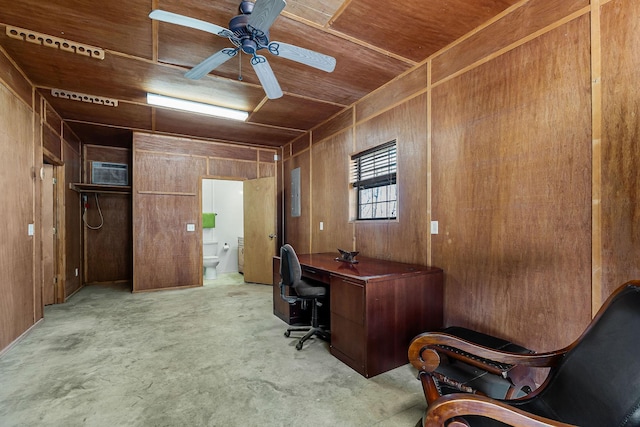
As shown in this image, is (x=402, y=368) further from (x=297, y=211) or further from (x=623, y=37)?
(x=297, y=211)

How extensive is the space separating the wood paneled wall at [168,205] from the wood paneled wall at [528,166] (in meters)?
3.83

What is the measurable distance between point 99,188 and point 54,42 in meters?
3.41

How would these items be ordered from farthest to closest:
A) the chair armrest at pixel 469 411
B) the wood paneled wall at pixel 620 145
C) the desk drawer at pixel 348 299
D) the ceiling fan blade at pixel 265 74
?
the ceiling fan blade at pixel 265 74 → the desk drawer at pixel 348 299 → the wood paneled wall at pixel 620 145 → the chair armrest at pixel 469 411

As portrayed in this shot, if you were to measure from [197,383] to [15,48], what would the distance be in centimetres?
332

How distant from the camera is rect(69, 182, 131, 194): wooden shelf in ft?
16.1

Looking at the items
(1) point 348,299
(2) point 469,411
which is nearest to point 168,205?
(1) point 348,299

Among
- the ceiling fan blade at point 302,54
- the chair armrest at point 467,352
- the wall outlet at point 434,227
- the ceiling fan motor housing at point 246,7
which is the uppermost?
the ceiling fan motor housing at point 246,7

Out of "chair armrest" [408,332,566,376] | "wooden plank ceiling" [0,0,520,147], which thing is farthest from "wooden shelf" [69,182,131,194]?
"chair armrest" [408,332,566,376]

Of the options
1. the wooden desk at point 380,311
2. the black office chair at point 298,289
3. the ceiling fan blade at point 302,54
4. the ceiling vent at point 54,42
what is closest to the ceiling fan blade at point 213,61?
the ceiling fan blade at point 302,54

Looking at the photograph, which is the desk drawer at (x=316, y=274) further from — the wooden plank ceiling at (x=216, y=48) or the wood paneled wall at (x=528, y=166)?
the wooden plank ceiling at (x=216, y=48)

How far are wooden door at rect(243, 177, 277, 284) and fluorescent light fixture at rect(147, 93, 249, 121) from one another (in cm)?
163

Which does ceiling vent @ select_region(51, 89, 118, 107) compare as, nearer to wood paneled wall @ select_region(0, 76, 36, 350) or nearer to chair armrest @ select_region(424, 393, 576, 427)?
wood paneled wall @ select_region(0, 76, 36, 350)

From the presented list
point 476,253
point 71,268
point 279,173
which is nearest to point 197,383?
point 476,253

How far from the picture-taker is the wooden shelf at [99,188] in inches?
194
